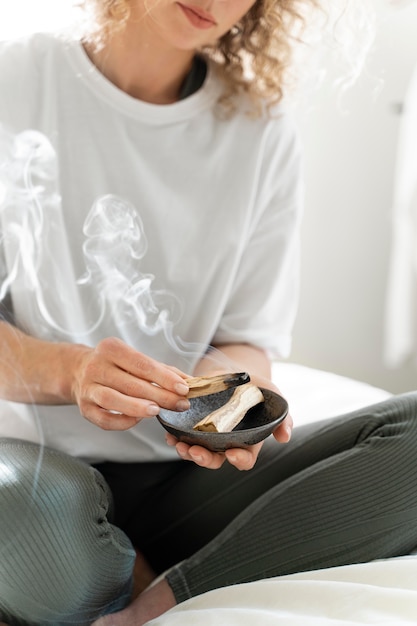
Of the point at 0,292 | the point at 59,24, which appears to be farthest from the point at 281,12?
the point at 0,292

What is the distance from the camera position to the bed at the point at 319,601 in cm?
94

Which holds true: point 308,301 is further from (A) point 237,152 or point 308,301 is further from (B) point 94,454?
(B) point 94,454

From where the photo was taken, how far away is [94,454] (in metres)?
1.21

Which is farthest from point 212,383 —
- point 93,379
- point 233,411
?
point 93,379

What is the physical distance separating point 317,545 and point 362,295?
1.10 m

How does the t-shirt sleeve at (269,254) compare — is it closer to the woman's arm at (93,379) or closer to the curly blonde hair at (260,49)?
the curly blonde hair at (260,49)

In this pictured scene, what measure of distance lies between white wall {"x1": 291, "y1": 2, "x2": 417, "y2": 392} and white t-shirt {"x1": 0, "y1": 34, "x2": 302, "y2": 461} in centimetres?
59

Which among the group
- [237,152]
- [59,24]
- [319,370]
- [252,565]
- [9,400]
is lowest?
[319,370]

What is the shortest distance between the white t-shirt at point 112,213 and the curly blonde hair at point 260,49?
5 centimetres

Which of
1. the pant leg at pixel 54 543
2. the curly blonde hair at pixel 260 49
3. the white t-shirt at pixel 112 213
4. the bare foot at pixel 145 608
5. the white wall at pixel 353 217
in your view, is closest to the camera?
the pant leg at pixel 54 543

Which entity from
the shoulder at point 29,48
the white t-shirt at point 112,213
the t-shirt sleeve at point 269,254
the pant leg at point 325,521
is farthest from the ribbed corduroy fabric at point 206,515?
Answer: the shoulder at point 29,48

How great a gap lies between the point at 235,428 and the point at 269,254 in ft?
1.56

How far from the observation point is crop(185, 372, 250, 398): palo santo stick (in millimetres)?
992

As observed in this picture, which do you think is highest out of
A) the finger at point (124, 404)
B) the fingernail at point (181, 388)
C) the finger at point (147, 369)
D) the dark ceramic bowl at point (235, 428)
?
the finger at point (147, 369)
